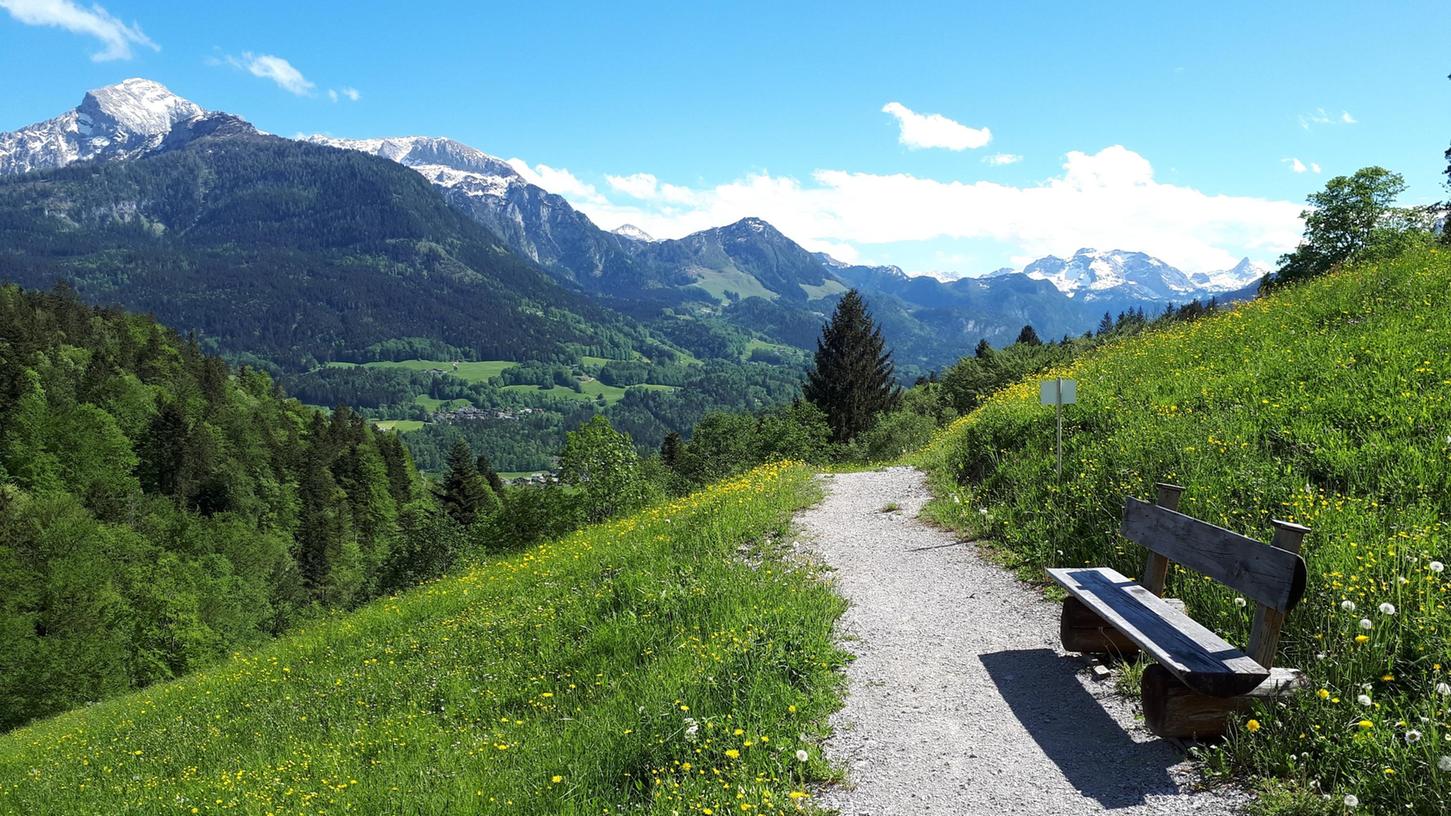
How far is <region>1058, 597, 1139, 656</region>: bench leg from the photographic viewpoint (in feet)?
21.1

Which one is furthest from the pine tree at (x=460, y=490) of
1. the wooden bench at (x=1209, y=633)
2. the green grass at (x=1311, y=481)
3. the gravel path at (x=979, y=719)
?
the wooden bench at (x=1209, y=633)

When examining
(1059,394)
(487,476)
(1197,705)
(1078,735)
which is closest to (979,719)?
(1078,735)

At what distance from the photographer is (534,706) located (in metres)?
7.39

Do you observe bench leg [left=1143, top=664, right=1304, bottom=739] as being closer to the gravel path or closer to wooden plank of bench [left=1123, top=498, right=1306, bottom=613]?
the gravel path

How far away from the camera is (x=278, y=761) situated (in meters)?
7.71

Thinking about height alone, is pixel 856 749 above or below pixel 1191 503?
below

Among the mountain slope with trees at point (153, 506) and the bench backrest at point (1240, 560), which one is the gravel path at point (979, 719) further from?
the mountain slope with trees at point (153, 506)

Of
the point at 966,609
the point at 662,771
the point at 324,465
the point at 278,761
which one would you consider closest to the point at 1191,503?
the point at 966,609

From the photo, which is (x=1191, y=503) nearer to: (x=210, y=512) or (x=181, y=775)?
(x=181, y=775)

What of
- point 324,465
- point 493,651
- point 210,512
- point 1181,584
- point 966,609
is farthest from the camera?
point 324,465

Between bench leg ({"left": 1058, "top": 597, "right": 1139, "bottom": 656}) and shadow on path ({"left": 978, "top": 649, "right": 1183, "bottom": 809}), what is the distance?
24 cm

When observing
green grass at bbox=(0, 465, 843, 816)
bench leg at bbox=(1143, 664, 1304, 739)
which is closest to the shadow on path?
bench leg at bbox=(1143, 664, 1304, 739)

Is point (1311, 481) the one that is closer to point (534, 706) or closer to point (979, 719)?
point (979, 719)

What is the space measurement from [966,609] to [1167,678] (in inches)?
136
